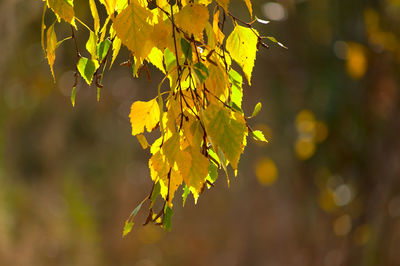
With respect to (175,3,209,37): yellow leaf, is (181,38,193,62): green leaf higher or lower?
lower

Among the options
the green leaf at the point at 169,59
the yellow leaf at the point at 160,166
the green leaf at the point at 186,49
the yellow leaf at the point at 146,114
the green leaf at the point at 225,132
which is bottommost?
the yellow leaf at the point at 160,166

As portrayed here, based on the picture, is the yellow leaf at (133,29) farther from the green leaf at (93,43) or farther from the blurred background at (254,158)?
the blurred background at (254,158)

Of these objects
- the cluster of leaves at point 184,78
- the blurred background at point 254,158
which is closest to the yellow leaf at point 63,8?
the cluster of leaves at point 184,78

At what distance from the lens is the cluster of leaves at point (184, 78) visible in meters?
0.83

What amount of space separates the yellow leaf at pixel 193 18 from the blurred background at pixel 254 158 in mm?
2580

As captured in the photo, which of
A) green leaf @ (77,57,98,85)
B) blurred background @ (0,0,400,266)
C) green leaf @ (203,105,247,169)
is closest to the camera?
green leaf @ (203,105,247,169)

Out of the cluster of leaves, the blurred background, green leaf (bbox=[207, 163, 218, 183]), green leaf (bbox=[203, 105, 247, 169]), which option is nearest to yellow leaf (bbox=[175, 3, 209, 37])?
the cluster of leaves

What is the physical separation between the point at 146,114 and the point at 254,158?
331cm

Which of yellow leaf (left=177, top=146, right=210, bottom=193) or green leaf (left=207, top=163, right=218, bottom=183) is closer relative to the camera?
yellow leaf (left=177, top=146, right=210, bottom=193)

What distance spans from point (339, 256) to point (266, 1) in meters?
1.39

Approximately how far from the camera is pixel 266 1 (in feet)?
11.9

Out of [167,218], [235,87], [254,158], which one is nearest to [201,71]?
[235,87]

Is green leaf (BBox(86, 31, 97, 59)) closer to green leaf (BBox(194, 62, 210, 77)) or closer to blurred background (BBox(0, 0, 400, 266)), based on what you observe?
green leaf (BBox(194, 62, 210, 77))

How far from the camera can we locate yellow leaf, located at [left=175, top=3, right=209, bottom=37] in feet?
2.74
